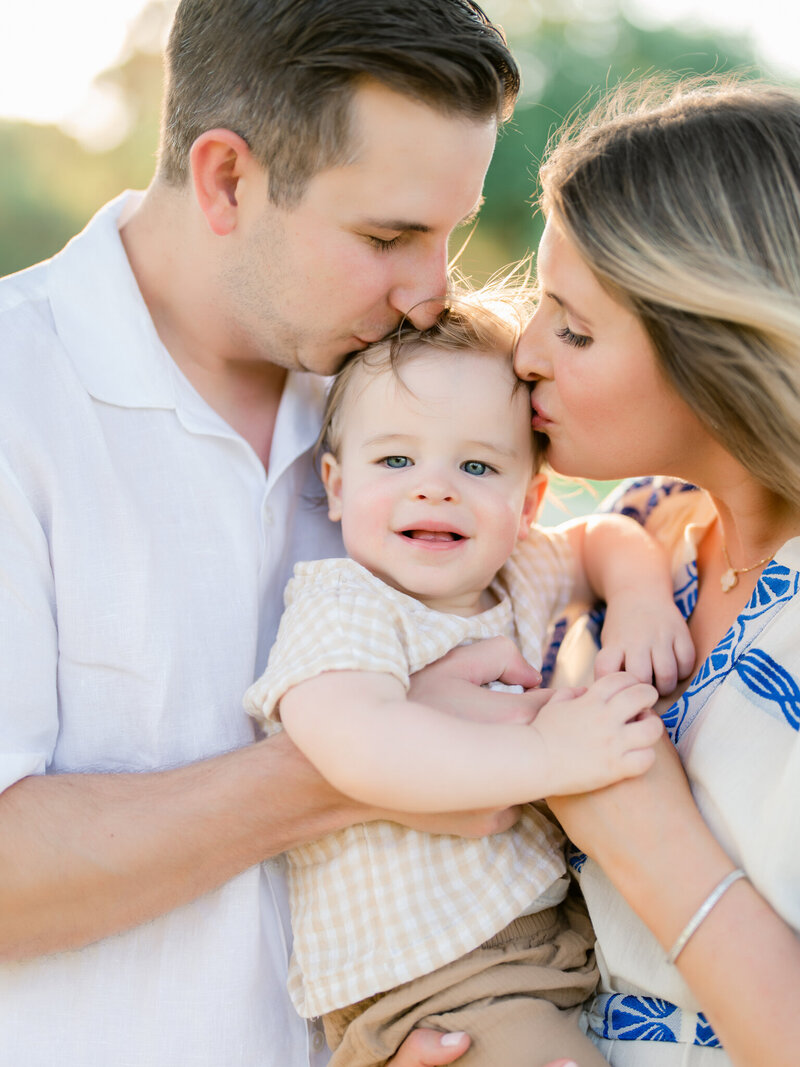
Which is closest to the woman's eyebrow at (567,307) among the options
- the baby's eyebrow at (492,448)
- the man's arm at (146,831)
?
the baby's eyebrow at (492,448)

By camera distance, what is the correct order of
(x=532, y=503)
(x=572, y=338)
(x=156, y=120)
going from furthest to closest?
1. (x=156, y=120)
2. (x=532, y=503)
3. (x=572, y=338)

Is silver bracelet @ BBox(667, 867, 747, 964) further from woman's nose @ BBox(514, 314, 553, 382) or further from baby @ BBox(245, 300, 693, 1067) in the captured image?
woman's nose @ BBox(514, 314, 553, 382)

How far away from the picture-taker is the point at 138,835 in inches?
66.6

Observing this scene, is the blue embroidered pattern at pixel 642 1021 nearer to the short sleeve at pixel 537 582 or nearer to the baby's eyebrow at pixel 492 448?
the short sleeve at pixel 537 582

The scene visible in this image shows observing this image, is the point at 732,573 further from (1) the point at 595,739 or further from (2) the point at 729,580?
(1) the point at 595,739

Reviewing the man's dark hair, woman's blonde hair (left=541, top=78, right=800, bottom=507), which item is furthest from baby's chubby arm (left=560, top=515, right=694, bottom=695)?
the man's dark hair

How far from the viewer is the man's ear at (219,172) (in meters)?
2.10

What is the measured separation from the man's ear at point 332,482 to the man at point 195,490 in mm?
96

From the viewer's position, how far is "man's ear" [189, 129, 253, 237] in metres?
2.10

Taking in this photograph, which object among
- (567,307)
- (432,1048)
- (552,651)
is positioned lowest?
(432,1048)

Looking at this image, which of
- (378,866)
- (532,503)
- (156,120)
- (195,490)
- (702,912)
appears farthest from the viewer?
(156,120)

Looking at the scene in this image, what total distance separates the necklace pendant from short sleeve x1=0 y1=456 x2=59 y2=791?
129 cm

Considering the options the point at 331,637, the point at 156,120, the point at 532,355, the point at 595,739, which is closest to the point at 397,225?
the point at 532,355

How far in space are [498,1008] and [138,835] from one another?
2.23ft
